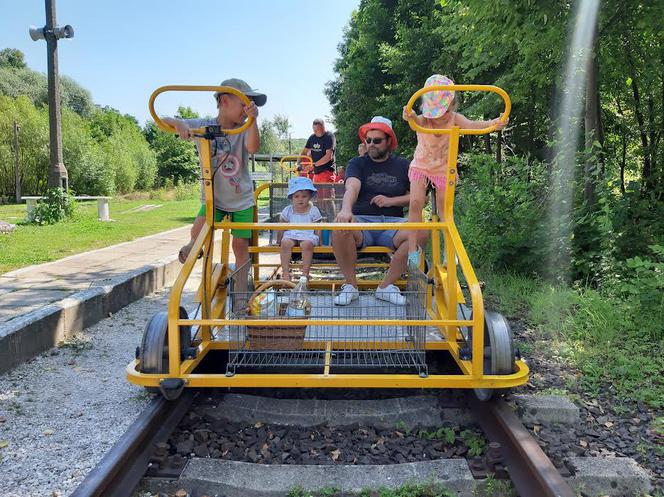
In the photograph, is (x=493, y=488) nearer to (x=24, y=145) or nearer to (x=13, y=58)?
(x=24, y=145)

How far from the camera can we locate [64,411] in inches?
130

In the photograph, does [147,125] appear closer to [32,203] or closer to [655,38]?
[32,203]

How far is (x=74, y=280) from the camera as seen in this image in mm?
6512

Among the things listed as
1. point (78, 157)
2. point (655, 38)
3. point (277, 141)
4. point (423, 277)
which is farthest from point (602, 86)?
point (277, 141)

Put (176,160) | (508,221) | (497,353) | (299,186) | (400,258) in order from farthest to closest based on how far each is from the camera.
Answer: (176,160)
(508,221)
(299,186)
(400,258)
(497,353)

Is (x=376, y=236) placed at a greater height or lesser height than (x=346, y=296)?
greater

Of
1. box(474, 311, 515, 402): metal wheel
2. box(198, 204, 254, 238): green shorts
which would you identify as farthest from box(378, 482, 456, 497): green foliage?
box(198, 204, 254, 238): green shorts

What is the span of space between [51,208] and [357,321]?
12188 mm

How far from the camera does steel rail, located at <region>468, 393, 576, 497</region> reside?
89.5 inches

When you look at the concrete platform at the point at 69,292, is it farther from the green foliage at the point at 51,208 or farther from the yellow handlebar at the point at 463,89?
the green foliage at the point at 51,208

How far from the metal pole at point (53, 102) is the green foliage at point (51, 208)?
208mm

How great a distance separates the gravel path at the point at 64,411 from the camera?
258cm

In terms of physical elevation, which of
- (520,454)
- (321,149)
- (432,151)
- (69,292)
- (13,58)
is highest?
(13,58)

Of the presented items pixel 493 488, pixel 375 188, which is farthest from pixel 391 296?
pixel 493 488
